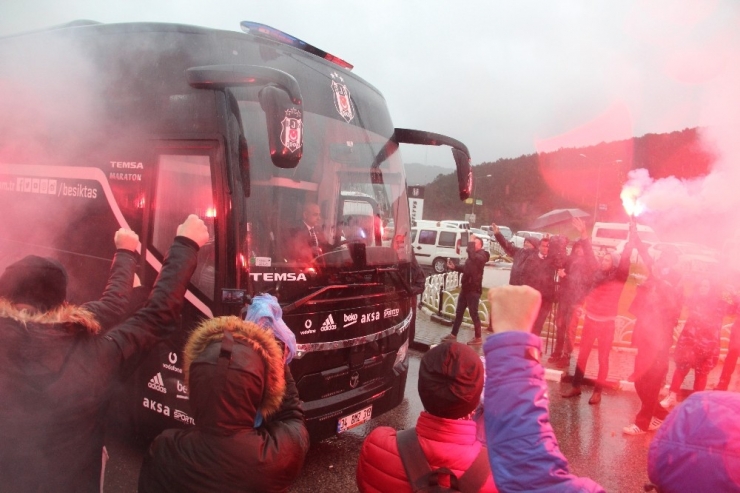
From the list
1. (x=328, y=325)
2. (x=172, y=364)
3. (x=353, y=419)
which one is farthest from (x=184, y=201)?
(x=353, y=419)

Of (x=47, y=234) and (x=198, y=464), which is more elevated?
(x=47, y=234)

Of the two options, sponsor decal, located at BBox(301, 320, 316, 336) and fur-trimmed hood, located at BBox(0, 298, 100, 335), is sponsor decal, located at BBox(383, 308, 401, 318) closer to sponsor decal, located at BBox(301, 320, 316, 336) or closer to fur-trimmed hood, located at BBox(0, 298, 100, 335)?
sponsor decal, located at BBox(301, 320, 316, 336)

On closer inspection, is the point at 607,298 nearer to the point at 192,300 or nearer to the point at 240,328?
the point at 192,300

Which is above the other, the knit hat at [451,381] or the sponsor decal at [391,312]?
the knit hat at [451,381]

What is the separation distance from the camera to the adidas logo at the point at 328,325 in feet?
12.6

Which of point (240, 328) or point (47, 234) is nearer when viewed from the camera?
point (240, 328)

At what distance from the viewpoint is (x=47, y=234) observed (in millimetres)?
4555

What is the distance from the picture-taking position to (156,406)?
3.74 m

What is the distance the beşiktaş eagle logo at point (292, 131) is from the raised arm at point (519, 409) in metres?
1.96

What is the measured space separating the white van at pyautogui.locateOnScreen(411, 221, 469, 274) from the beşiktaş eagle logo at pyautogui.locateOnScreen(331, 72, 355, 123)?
63.1 feet

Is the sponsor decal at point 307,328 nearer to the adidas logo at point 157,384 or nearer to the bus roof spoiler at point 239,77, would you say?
the adidas logo at point 157,384

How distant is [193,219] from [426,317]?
9.42 metres

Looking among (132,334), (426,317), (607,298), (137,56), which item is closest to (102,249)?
(137,56)

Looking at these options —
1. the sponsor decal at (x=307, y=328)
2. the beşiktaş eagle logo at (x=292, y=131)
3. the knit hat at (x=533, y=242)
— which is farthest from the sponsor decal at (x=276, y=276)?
the knit hat at (x=533, y=242)
